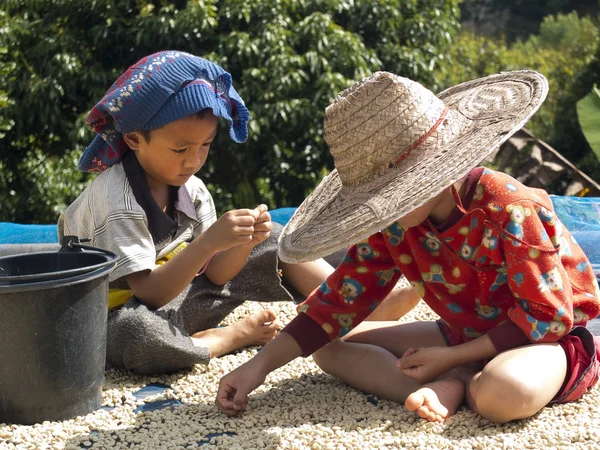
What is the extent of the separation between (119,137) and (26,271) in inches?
24.5

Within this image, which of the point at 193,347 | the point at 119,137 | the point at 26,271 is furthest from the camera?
the point at 119,137

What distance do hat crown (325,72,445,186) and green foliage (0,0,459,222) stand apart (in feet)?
9.46

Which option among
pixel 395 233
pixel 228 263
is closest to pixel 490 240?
pixel 395 233

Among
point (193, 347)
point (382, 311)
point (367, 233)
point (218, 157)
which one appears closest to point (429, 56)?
point (218, 157)

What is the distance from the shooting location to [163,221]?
2.75 m

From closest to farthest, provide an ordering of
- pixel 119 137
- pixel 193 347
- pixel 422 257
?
pixel 422 257, pixel 193 347, pixel 119 137

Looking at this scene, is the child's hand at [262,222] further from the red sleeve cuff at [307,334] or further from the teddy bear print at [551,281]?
the teddy bear print at [551,281]

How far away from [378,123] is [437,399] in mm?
734

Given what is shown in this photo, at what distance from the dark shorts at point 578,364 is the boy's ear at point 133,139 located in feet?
4.97

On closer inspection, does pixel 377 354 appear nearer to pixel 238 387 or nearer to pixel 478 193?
pixel 238 387

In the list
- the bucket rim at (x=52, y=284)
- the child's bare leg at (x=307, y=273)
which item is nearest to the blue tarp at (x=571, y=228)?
the child's bare leg at (x=307, y=273)

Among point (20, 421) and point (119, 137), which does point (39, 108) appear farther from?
point (20, 421)

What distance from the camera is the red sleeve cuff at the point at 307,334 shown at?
7.82ft

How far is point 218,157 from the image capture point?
556 cm
